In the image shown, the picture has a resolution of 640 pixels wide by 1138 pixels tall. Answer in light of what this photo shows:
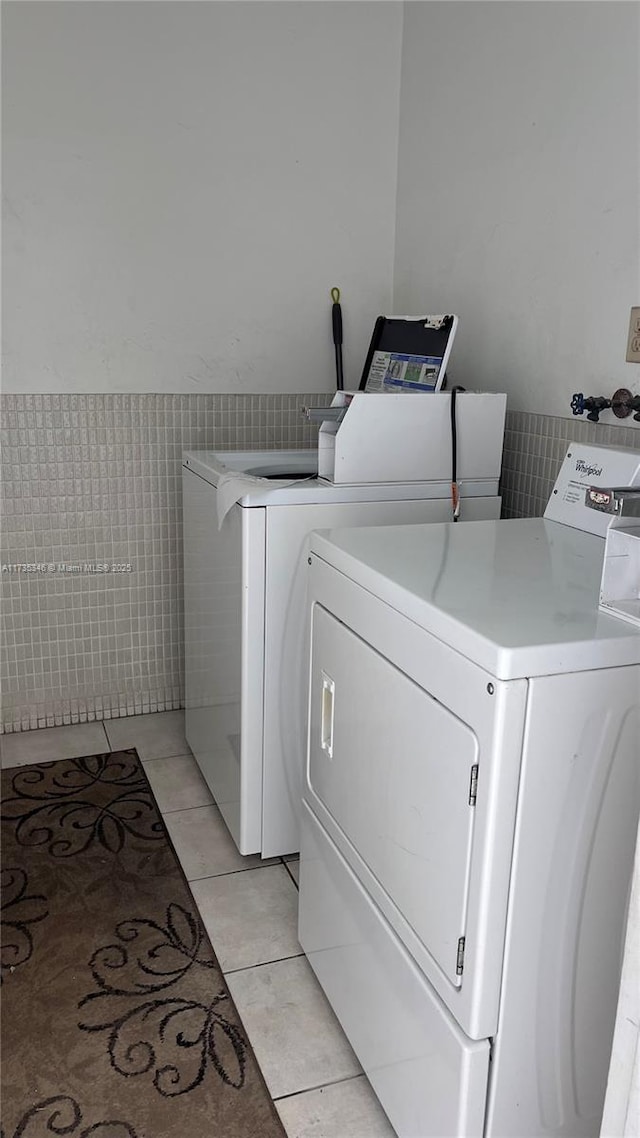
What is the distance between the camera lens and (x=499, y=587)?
4.20ft

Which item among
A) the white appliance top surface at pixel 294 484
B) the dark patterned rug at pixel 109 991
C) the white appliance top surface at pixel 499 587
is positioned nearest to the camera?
the white appliance top surface at pixel 499 587

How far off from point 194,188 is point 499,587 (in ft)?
6.17

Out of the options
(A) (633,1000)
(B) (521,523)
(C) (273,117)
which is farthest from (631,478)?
(C) (273,117)

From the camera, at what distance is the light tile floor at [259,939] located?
1497 millimetres

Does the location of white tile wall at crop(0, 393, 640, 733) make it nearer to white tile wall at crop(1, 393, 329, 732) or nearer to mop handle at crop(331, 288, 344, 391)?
white tile wall at crop(1, 393, 329, 732)

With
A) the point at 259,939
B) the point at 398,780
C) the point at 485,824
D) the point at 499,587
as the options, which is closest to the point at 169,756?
the point at 259,939

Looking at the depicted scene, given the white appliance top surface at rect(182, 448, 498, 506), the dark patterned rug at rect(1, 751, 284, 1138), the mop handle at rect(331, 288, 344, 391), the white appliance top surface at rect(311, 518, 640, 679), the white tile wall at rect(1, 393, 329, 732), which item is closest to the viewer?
the white appliance top surface at rect(311, 518, 640, 679)

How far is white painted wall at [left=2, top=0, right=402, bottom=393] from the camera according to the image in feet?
8.05

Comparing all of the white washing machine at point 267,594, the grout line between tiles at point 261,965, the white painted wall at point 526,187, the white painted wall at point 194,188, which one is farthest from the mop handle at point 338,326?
the grout line between tiles at point 261,965

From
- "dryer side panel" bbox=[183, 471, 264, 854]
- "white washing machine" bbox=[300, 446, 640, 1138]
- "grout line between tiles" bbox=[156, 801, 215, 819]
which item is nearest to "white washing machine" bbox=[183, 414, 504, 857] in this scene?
"dryer side panel" bbox=[183, 471, 264, 854]

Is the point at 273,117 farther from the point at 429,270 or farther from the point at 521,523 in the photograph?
the point at 521,523

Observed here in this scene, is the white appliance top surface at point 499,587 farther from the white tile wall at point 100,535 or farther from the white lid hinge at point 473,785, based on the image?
the white tile wall at point 100,535

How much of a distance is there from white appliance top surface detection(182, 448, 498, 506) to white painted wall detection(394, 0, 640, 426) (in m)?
0.33

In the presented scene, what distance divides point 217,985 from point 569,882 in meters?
0.94
